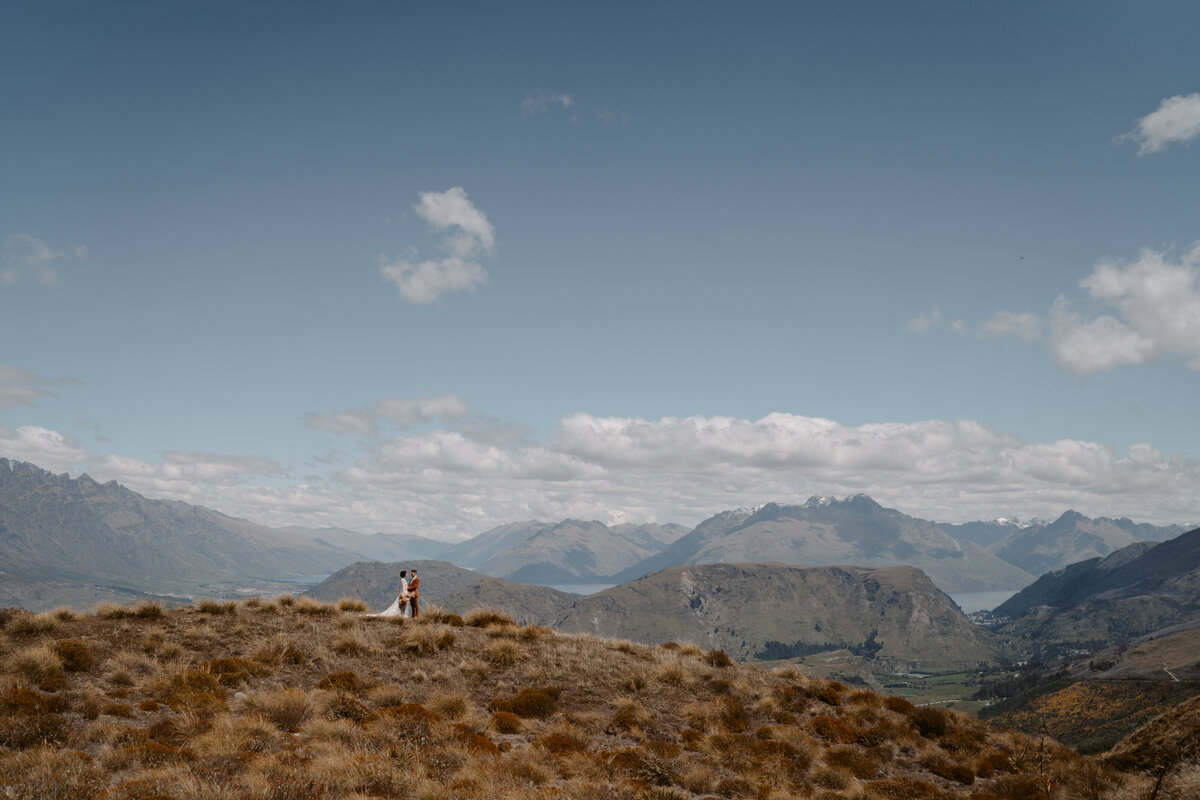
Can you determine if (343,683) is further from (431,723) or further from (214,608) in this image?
(214,608)

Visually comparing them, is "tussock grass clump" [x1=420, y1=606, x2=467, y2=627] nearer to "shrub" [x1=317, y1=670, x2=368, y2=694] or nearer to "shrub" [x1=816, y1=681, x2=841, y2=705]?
"shrub" [x1=317, y1=670, x2=368, y2=694]

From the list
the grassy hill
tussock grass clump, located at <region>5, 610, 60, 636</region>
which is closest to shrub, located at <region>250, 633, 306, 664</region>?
the grassy hill

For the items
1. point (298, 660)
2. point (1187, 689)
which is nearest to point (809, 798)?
point (298, 660)

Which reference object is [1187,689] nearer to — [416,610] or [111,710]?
[416,610]

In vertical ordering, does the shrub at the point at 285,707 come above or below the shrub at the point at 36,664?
below

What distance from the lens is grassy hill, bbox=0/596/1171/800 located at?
38.7 ft

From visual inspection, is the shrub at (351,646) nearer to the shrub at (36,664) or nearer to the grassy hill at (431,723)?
the grassy hill at (431,723)

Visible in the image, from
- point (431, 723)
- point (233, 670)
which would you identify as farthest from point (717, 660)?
point (233, 670)

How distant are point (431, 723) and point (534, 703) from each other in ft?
13.6

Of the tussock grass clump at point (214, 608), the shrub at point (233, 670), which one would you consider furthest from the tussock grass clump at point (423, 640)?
the tussock grass clump at point (214, 608)

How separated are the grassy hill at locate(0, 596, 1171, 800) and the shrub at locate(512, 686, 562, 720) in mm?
64

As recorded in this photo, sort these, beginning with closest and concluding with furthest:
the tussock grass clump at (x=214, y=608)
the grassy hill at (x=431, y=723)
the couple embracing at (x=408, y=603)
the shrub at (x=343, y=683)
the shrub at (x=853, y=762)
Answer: the grassy hill at (x=431, y=723), the shrub at (x=853, y=762), the shrub at (x=343, y=683), the tussock grass clump at (x=214, y=608), the couple embracing at (x=408, y=603)

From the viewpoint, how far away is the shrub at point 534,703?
1845 centimetres

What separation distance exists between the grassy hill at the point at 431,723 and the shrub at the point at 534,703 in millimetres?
64
